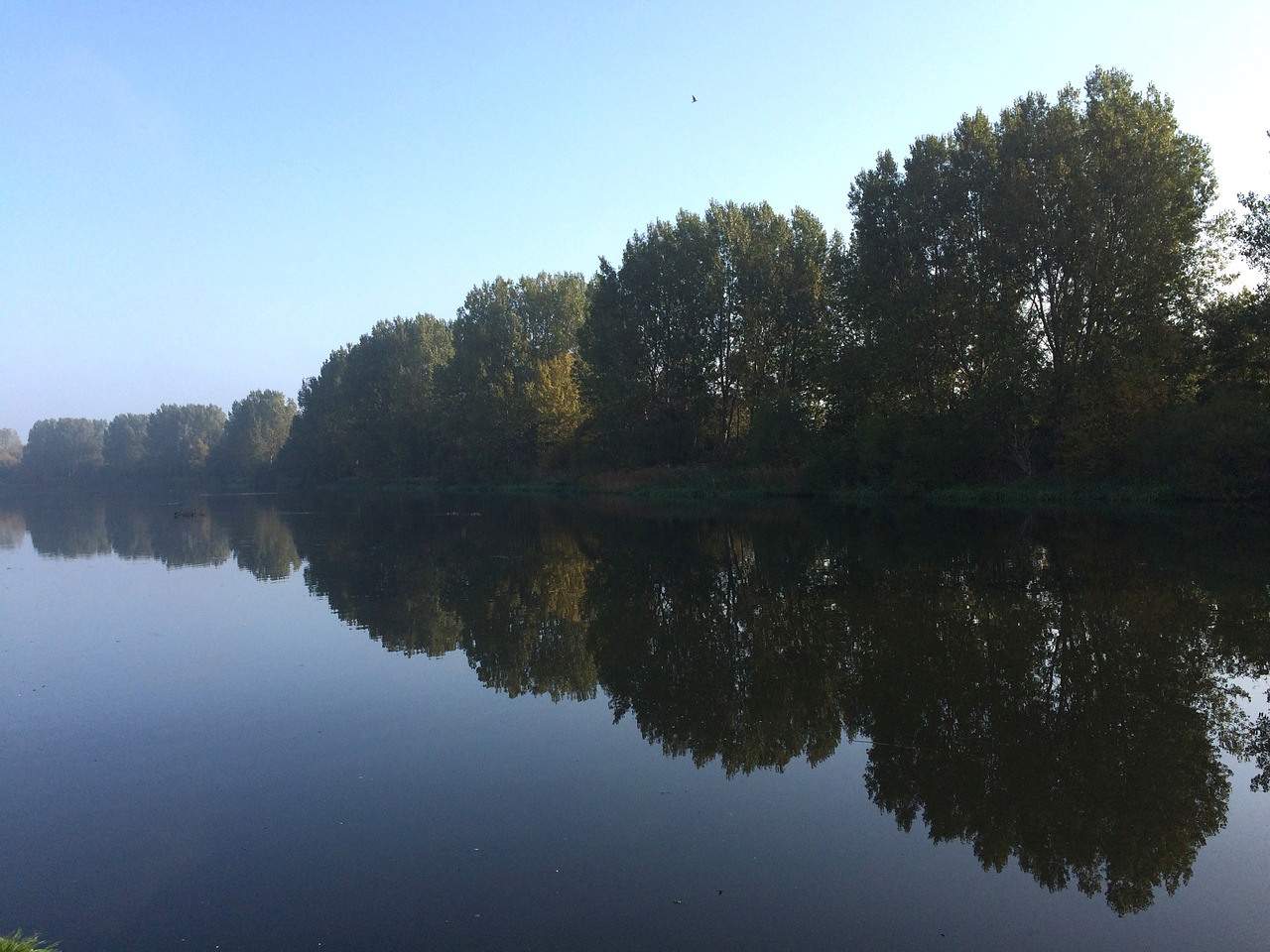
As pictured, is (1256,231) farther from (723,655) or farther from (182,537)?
(182,537)

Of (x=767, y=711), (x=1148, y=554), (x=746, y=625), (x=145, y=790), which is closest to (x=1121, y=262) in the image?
(x=1148, y=554)

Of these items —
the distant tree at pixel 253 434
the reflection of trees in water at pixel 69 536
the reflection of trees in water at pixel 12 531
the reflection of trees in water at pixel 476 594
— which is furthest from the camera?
the distant tree at pixel 253 434

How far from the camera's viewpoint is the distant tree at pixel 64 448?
132 m

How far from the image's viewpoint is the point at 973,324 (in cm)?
3212

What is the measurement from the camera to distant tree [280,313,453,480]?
75688 millimetres

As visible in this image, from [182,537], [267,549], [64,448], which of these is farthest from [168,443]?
[267,549]

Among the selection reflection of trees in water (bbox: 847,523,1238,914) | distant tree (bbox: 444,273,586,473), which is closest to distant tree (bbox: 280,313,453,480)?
distant tree (bbox: 444,273,586,473)

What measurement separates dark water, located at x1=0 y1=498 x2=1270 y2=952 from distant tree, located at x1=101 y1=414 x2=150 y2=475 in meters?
132

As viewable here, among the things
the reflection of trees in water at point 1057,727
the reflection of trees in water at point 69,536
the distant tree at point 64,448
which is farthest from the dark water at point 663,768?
the distant tree at point 64,448

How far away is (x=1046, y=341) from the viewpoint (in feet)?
104

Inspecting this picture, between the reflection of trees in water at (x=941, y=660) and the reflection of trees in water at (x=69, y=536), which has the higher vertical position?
the reflection of trees in water at (x=941, y=660)

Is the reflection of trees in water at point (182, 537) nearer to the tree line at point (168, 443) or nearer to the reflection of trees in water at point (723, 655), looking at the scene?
the reflection of trees in water at point (723, 655)

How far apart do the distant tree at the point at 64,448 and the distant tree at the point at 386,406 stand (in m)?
71.0

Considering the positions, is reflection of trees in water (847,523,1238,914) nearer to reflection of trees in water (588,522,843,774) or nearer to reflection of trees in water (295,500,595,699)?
reflection of trees in water (588,522,843,774)
